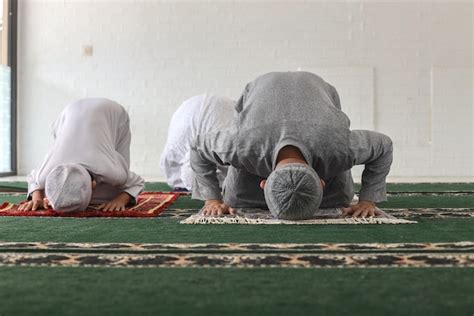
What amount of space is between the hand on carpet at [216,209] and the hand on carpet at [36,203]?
767 mm

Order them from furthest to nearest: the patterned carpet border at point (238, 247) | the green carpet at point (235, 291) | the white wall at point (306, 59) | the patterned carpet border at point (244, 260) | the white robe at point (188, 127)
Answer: the white wall at point (306, 59) → the white robe at point (188, 127) → the patterned carpet border at point (238, 247) → the patterned carpet border at point (244, 260) → the green carpet at point (235, 291)

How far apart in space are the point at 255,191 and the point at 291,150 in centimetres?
48

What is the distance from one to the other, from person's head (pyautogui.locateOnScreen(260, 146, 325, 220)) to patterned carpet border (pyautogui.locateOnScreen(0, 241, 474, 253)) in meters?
0.30

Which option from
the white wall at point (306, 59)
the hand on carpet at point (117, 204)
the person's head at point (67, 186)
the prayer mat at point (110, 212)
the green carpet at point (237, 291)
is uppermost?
the white wall at point (306, 59)

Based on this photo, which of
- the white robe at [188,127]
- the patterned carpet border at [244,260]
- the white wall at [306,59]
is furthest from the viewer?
the white wall at [306,59]

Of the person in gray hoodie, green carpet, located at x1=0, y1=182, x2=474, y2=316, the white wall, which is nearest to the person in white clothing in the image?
the person in gray hoodie

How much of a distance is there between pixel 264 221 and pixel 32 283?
42.8 inches

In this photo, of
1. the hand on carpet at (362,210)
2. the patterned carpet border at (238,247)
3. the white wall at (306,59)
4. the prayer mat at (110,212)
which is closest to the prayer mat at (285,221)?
the hand on carpet at (362,210)

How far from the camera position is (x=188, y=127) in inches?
155

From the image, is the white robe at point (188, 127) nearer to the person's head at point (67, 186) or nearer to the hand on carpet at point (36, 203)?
the hand on carpet at point (36, 203)

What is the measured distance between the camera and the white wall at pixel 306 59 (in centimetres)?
672

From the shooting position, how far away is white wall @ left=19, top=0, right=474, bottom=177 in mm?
6719

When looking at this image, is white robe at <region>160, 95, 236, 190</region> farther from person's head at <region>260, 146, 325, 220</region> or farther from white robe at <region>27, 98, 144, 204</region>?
person's head at <region>260, 146, 325, 220</region>

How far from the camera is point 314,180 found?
6.52 ft
